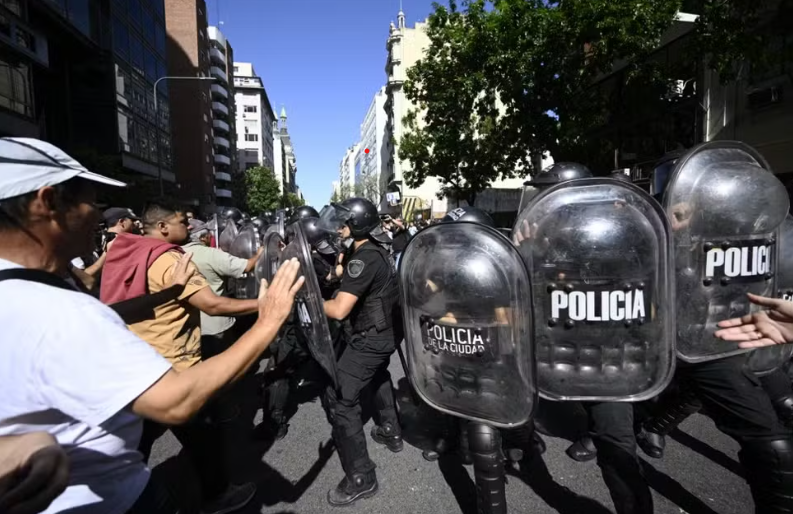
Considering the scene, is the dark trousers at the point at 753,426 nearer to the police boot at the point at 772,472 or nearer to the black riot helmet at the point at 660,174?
the police boot at the point at 772,472

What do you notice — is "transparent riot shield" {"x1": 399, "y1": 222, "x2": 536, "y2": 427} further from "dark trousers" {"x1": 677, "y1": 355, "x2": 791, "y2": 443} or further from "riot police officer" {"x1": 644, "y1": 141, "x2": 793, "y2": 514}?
"dark trousers" {"x1": 677, "y1": 355, "x2": 791, "y2": 443}

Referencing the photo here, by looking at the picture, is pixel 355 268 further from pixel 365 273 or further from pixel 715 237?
pixel 715 237

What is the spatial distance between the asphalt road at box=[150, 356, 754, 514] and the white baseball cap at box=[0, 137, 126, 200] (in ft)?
7.90

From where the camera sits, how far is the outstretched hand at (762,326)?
1941mm

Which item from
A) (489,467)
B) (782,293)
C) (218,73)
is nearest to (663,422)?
(782,293)

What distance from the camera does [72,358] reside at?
1.02 m

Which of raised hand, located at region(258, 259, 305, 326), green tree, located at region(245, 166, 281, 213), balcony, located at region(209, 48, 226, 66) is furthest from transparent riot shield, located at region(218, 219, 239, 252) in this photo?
balcony, located at region(209, 48, 226, 66)

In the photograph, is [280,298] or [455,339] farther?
[455,339]

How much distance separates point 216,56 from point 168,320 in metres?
69.1

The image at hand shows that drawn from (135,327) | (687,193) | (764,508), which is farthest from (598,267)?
(135,327)

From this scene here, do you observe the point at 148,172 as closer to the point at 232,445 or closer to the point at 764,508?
the point at 232,445

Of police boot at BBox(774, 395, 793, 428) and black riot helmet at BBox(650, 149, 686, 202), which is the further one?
police boot at BBox(774, 395, 793, 428)

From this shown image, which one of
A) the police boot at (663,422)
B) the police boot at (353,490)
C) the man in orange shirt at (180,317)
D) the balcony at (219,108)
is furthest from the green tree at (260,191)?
the police boot at (663,422)

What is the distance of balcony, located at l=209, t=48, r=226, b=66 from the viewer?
198 ft
